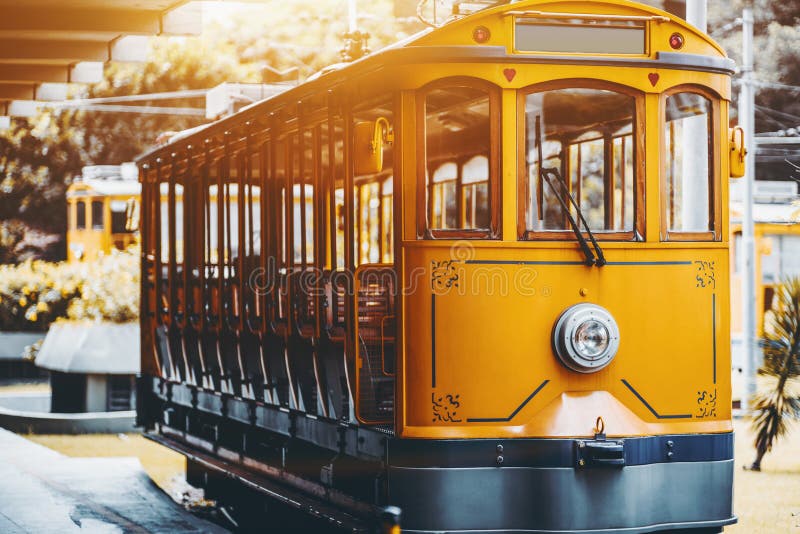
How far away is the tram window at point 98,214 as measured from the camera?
3419 centimetres

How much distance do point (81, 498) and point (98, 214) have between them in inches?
890

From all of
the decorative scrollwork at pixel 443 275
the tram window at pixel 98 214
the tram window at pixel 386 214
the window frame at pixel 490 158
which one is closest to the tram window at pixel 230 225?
the tram window at pixel 386 214

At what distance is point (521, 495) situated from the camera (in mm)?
7781

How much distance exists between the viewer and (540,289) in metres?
8.01

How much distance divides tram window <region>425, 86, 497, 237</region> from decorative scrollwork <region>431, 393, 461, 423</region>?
0.95 m

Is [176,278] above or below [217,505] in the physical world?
above

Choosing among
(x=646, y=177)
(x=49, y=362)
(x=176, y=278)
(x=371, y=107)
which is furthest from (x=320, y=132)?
(x=49, y=362)

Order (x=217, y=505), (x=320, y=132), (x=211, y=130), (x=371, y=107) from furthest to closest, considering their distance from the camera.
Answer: (x=217, y=505) < (x=211, y=130) < (x=320, y=132) < (x=371, y=107)

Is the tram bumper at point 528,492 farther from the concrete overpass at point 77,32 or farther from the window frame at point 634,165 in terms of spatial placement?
the concrete overpass at point 77,32

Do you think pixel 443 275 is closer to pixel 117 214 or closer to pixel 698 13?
pixel 698 13

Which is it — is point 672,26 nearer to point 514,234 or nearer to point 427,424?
point 514,234

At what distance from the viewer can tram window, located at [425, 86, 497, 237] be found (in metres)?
8.15

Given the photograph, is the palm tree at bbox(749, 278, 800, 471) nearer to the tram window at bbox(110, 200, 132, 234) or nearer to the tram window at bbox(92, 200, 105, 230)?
the tram window at bbox(110, 200, 132, 234)

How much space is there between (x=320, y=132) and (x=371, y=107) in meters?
0.85
